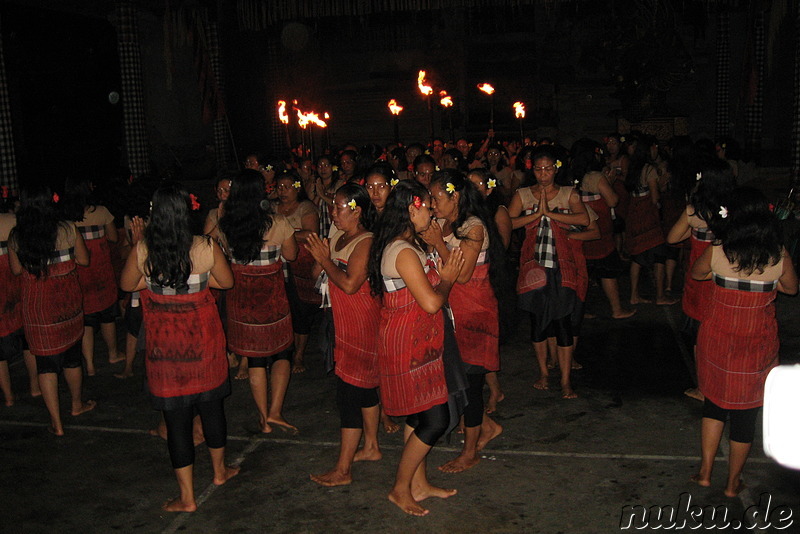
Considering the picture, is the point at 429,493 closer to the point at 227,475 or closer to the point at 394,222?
the point at 227,475

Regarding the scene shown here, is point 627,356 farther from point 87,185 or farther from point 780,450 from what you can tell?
point 87,185

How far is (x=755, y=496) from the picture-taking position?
4.50m

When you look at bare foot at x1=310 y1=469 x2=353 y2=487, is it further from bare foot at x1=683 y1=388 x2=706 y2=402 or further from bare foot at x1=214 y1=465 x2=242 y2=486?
bare foot at x1=683 y1=388 x2=706 y2=402

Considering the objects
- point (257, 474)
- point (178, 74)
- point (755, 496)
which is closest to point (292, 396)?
point (257, 474)

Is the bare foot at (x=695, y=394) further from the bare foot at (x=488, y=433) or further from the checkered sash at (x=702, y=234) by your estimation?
the bare foot at (x=488, y=433)

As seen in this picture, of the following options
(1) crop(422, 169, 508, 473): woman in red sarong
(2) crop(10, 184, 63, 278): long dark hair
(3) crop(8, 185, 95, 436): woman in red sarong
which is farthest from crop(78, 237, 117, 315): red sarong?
(1) crop(422, 169, 508, 473): woman in red sarong

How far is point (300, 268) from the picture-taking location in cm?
714

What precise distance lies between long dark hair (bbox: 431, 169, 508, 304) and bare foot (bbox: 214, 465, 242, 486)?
A: 211 centimetres

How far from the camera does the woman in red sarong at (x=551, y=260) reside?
603cm

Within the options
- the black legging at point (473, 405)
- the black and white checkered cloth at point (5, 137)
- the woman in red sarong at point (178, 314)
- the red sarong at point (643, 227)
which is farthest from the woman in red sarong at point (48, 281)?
the red sarong at point (643, 227)

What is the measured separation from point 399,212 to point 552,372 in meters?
3.31

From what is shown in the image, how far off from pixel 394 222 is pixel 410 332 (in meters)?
0.61

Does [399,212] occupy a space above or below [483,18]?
below

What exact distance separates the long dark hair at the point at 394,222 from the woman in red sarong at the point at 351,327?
0.91ft
